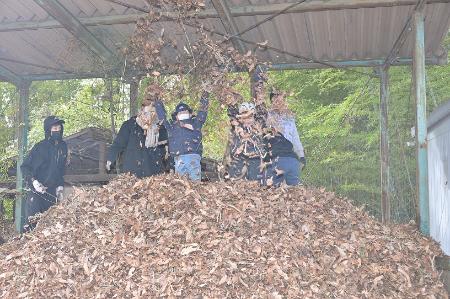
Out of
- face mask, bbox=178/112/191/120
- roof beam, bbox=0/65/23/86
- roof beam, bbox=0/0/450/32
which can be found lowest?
face mask, bbox=178/112/191/120

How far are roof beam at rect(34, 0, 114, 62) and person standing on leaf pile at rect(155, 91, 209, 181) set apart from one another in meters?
2.15

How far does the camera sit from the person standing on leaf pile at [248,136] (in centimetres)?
608

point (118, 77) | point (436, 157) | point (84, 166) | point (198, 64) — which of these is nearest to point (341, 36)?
point (436, 157)

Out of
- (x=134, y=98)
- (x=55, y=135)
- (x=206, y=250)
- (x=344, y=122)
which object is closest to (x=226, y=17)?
(x=55, y=135)

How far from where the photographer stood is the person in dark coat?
795 cm

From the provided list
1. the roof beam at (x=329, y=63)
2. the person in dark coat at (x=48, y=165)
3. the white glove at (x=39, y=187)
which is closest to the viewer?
the white glove at (x=39, y=187)

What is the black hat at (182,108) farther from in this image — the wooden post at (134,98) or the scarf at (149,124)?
the wooden post at (134,98)

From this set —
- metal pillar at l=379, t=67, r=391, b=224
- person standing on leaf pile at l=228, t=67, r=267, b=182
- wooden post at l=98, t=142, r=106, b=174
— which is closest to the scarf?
person standing on leaf pile at l=228, t=67, r=267, b=182

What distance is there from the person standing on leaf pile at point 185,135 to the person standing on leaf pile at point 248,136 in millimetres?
455

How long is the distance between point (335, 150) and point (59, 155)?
705 cm

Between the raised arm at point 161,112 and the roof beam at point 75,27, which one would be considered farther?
the roof beam at point 75,27

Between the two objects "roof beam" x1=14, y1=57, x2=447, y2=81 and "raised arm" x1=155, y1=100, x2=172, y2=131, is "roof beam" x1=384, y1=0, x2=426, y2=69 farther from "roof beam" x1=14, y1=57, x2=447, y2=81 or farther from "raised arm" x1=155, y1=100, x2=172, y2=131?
"raised arm" x1=155, y1=100, x2=172, y2=131

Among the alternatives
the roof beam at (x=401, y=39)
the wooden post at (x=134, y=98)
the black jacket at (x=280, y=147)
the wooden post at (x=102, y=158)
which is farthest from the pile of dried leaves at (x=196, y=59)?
the wooden post at (x=102, y=158)

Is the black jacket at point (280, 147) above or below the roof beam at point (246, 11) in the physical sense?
below
